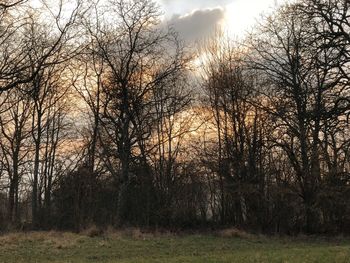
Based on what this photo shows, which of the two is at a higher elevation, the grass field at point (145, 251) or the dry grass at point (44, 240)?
the dry grass at point (44, 240)

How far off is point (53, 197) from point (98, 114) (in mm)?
7965

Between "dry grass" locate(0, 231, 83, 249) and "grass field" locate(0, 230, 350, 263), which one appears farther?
"dry grass" locate(0, 231, 83, 249)

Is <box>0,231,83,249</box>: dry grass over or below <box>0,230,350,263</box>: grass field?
over

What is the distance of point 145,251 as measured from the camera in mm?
19375

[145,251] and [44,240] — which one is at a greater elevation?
[44,240]

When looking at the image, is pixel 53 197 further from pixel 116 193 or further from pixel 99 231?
pixel 99 231

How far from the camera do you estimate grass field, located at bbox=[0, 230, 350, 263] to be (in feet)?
48.3

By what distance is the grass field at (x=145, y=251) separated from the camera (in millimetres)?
14724

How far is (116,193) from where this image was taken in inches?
1523

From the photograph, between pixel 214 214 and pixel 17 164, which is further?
pixel 17 164

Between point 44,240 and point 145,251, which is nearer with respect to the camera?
point 145,251

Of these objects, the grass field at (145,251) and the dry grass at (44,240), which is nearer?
the grass field at (145,251)

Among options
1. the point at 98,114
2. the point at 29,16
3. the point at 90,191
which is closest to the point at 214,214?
the point at 90,191

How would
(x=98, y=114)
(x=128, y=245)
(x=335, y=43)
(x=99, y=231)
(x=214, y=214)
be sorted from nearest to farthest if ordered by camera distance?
1. (x=128, y=245)
2. (x=335, y=43)
3. (x=99, y=231)
4. (x=214, y=214)
5. (x=98, y=114)
